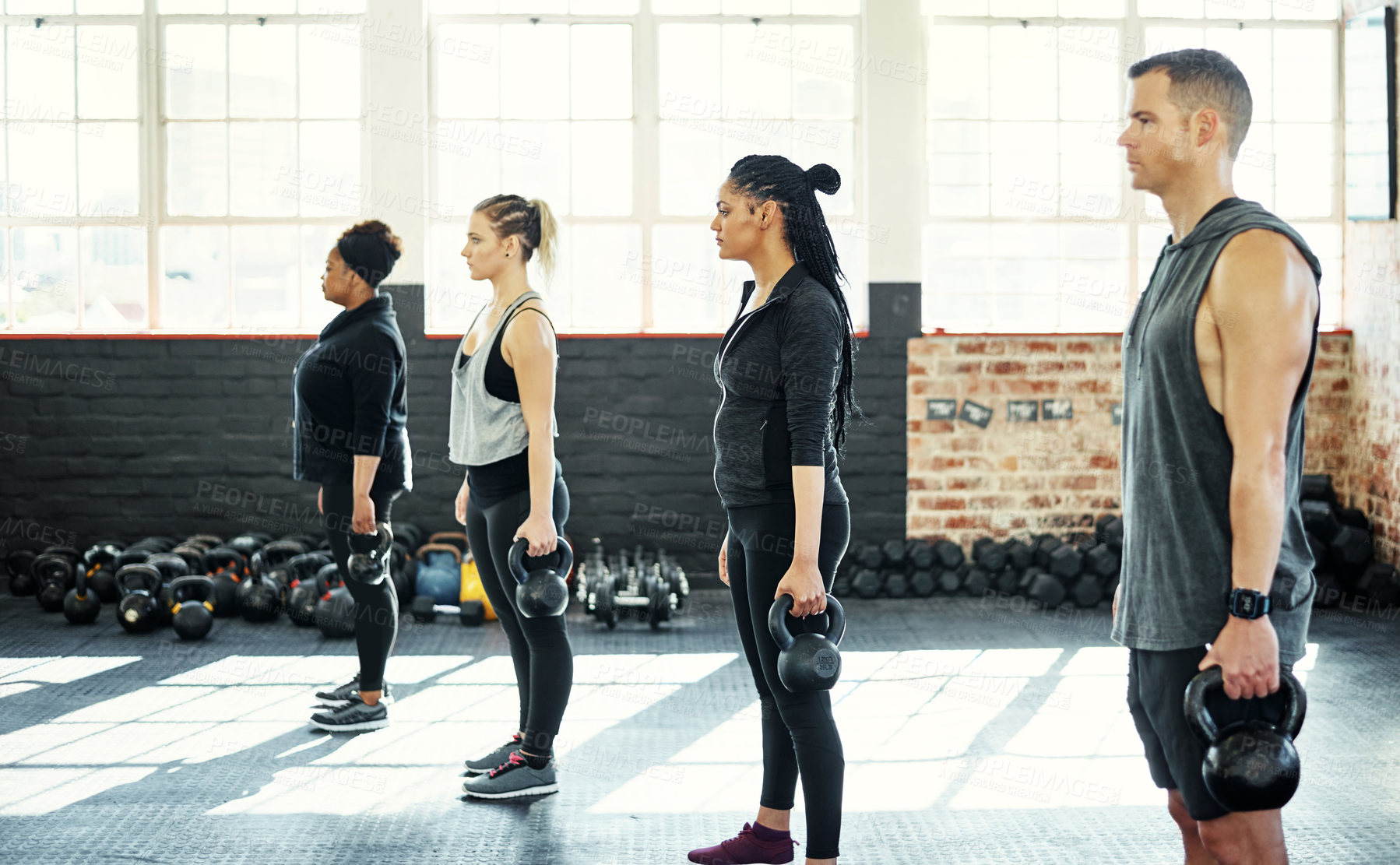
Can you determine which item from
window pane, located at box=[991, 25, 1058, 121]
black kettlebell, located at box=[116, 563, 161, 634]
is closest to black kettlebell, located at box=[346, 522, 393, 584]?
black kettlebell, located at box=[116, 563, 161, 634]

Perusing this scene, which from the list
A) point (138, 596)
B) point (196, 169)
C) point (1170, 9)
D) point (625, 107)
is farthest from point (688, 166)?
point (138, 596)

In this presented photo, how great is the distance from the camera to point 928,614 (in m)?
5.49

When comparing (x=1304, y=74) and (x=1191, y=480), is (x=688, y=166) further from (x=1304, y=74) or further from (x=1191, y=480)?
(x=1191, y=480)

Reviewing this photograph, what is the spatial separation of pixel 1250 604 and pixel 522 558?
5.57 feet

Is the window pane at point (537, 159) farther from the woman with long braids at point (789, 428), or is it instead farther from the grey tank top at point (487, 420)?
the woman with long braids at point (789, 428)

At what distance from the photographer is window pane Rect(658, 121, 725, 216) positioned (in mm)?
6141

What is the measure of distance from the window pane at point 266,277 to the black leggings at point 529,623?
3.59 meters

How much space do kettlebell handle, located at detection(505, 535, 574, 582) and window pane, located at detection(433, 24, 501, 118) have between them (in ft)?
12.5

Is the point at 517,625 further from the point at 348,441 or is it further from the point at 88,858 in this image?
the point at 88,858

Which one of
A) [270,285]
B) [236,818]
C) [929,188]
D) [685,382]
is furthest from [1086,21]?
[236,818]

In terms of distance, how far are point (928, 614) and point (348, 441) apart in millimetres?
2984

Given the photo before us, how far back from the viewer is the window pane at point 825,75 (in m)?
6.14

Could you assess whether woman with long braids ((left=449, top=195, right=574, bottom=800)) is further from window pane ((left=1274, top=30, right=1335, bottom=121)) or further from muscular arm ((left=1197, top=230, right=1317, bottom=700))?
window pane ((left=1274, top=30, right=1335, bottom=121))

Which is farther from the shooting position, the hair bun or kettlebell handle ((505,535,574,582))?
kettlebell handle ((505,535,574,582))
